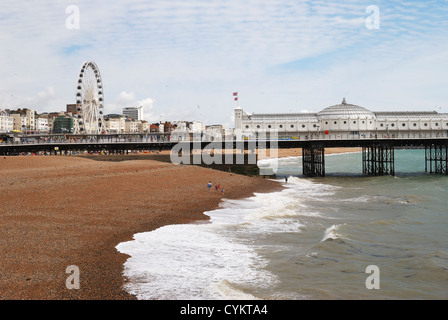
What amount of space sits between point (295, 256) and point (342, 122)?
77553 millimetres

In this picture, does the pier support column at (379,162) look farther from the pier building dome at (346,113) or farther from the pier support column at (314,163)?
the pier building dome at (346,113)

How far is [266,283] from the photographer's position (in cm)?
1282

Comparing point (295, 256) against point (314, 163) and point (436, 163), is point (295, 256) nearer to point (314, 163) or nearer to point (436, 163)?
point (314, 163)

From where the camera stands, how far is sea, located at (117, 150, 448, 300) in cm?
1233

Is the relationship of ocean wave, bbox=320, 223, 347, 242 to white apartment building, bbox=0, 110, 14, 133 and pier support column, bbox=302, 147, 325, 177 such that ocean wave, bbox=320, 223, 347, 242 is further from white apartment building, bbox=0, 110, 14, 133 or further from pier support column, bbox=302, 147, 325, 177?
white apartment building, bbox=0, 110, 14, 133

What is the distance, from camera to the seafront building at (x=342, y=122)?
83125 mm

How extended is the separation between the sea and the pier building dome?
63.6 metres

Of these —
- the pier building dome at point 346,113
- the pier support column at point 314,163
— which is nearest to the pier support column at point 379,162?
the pier support column at point 314,163

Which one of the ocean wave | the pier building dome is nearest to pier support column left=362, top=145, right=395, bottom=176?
the pier building dome

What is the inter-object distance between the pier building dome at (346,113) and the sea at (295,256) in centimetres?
6357

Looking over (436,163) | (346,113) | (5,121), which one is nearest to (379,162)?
(436,163)
